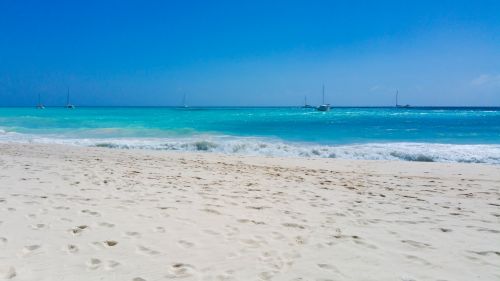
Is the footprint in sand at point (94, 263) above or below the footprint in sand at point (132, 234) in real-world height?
below

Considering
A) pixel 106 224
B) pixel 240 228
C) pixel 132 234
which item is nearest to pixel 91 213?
pixel 106 224

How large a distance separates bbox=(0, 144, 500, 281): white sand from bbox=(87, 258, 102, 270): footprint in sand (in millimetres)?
11

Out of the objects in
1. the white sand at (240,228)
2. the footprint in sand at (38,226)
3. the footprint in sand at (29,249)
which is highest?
the footprint in sand at (38,226)

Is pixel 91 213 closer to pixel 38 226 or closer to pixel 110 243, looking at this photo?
pixel 38 226

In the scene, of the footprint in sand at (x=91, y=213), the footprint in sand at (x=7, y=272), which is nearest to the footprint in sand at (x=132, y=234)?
the footprint in sand at (x=91, y=213)

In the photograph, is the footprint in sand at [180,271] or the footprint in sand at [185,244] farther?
the footprint in sand at [185,244]

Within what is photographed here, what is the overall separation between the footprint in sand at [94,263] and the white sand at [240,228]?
1cm

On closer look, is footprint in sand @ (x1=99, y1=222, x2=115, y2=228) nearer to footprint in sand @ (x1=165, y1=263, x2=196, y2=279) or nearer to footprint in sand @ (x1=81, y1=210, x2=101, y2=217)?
footprint in sand @ (x1=81, y1=210, x2=101, y2=217)

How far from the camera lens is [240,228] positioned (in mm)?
5191

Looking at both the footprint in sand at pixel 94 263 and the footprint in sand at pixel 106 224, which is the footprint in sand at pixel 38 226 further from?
the footprint in sand at pixel 94 263

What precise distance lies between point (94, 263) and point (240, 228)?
6.64 feet

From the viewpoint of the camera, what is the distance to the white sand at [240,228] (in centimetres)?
388

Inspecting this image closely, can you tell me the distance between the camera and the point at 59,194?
22.3 feet

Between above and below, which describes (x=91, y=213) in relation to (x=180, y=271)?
above
